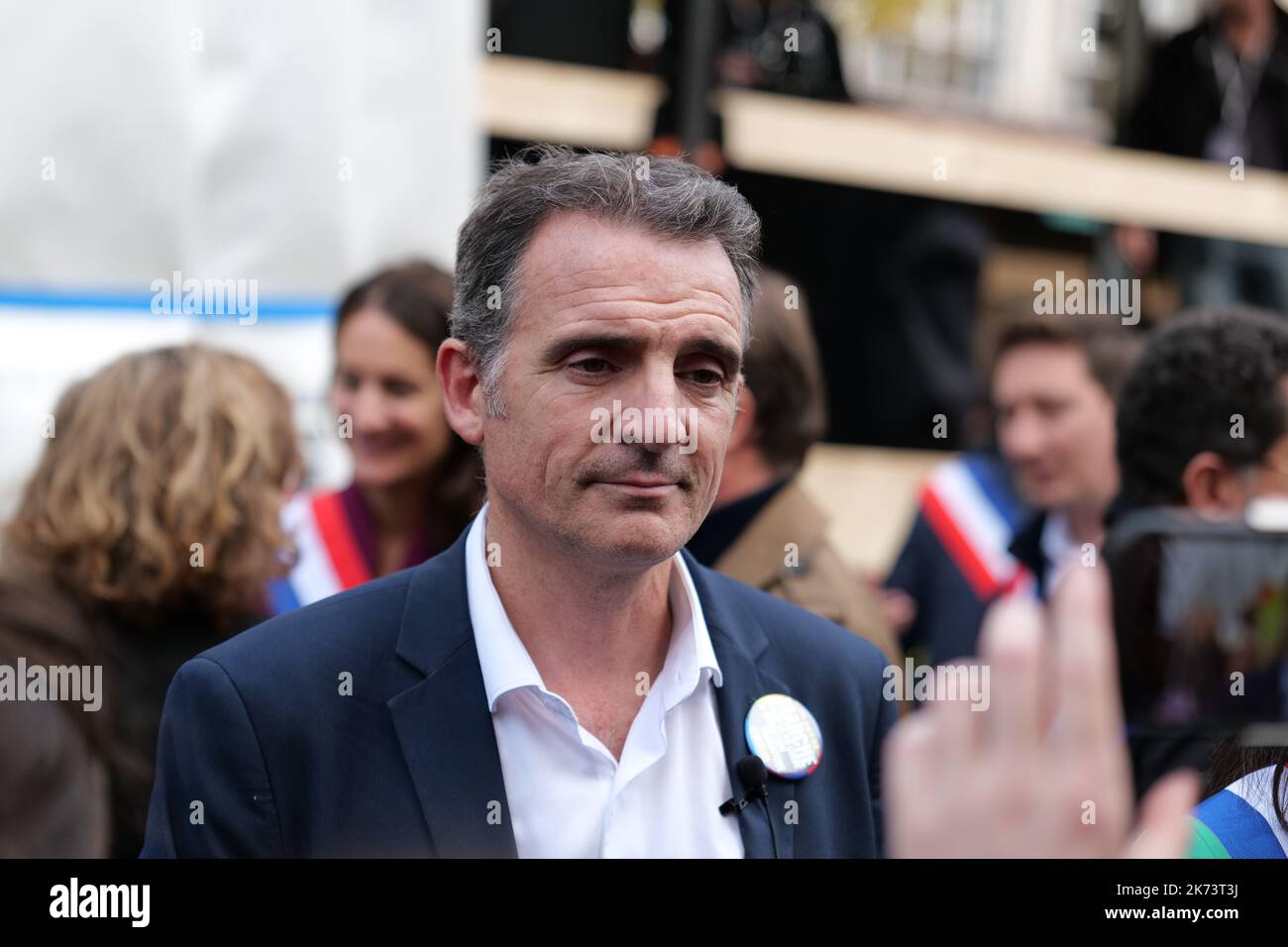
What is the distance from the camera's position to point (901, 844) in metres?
1.30

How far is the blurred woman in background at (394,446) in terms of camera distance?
3.68 m

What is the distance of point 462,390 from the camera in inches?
92.4

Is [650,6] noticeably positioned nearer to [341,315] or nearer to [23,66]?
[23,66]

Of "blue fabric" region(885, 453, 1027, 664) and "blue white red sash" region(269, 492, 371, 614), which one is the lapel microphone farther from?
"blue fabric" region(885, 453, 1027, 664)

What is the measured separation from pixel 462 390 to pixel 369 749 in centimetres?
57

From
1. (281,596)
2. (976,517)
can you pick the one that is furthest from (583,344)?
(976,517)

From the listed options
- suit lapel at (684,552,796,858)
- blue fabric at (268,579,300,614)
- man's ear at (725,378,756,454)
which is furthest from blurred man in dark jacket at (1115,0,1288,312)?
suit lapel at (684,552,796,858)

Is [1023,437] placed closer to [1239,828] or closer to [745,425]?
[745,425]

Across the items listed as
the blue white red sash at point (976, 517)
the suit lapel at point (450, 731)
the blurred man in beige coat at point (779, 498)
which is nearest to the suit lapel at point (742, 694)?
the suit lapel at point (450, 731)

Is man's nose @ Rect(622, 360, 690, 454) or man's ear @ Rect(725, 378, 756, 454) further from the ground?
man's ear @ Rect(725, 378, 756, 454)

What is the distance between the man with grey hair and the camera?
203cm

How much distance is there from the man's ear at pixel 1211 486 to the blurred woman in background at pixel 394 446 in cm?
157

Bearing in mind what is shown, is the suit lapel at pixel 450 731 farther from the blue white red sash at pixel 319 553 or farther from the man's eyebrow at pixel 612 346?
the blue white red sash at pixel 319 553
